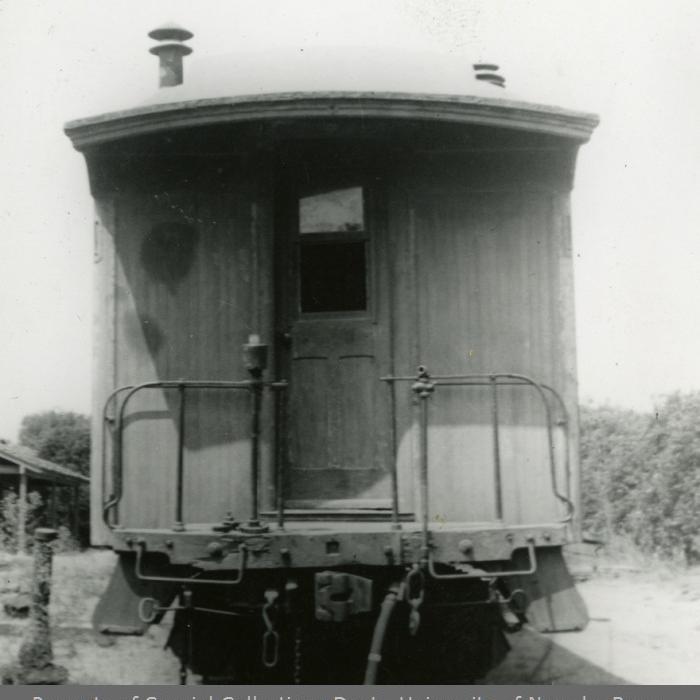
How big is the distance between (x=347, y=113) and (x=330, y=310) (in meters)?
1.20

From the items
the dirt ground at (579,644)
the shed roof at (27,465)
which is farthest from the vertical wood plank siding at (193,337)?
the shed roof at (27,465)

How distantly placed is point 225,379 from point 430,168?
65.8 inches

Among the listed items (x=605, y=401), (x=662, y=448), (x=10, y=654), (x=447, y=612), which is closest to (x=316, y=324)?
(x=447, y=612)

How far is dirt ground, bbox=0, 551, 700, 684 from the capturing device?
23.2 ft

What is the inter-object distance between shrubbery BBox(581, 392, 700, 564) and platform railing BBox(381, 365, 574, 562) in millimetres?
6259

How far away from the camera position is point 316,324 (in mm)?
5445

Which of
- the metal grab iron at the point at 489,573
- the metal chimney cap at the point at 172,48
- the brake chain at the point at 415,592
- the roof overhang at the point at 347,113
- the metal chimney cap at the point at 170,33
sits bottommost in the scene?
the brake chain at the point at 415,592

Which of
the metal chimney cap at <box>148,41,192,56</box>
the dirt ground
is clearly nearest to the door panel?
the metal chimney cap at <box>148,41,192,56</box>

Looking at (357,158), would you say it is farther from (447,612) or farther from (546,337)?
(447,612)

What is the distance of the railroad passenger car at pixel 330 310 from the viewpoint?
504 cm

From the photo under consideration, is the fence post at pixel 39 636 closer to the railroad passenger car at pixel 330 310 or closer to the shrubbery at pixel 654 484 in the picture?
the railroad passenger car at pixel 330 310

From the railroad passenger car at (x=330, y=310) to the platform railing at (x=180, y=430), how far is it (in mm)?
26

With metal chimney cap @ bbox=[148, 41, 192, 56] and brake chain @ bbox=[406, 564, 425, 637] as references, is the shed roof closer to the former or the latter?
metal chimney cap @ bbox=[148, 41, 192, 56]

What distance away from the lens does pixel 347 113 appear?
4840 millimetres
